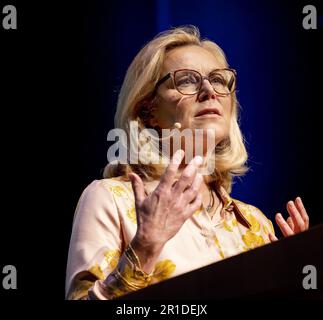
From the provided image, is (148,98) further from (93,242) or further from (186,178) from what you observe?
(186,178)

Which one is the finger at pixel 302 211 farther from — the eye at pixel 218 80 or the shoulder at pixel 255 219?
the eye at pixel 218 80

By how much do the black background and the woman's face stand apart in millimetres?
364

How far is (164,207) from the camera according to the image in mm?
1200

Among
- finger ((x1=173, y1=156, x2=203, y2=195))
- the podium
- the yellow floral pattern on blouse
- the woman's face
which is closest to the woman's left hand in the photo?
the yellow floral pattern on blouse

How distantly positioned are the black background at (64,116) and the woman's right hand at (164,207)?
2.44ft

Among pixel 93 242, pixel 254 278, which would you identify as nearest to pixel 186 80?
pixel 93 242

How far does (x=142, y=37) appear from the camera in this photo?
2.24m

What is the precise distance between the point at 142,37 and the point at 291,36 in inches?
21.2

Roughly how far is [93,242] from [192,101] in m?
0.52

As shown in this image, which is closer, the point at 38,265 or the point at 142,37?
the point at 38,265

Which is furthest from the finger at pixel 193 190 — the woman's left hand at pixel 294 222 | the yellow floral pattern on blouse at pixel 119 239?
the woman's left hand at pixel 294 222

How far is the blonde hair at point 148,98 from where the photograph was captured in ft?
5.78
